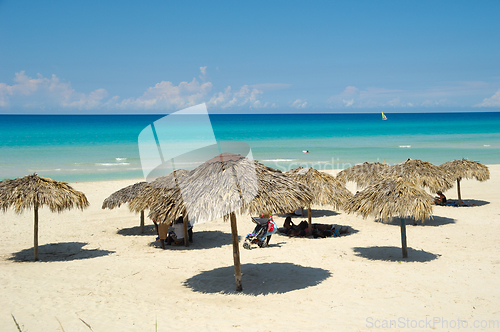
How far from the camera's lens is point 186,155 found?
35969mm

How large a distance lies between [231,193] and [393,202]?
383cm

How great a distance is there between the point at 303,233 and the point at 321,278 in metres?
3.52

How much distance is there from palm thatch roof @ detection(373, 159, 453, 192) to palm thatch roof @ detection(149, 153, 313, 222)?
6.40 meters

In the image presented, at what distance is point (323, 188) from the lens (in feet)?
35.9

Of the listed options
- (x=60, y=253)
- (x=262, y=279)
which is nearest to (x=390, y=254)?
(x=262, y=279)

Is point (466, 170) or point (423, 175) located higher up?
point (466, 170)

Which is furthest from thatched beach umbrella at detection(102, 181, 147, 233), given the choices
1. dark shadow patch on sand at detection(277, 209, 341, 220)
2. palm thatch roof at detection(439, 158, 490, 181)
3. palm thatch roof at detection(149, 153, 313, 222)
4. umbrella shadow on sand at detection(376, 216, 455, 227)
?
palm thatch roof at detection(439, 158, 490, 181)

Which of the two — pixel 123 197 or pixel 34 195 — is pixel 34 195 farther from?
pixel 123 197

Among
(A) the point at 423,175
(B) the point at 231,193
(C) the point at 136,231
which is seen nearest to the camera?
(B) the point at 231,193

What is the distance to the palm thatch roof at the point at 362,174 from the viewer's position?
1352cm

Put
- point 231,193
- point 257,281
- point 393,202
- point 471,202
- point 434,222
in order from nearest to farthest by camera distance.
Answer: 1. point 231,193
2. point 257,281
3. point 393,202
4. point 434,222
5. point 471,202

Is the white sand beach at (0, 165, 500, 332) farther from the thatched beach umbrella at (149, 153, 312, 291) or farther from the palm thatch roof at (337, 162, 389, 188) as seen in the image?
the palm thatch roof at (337, 162, 389, 188)

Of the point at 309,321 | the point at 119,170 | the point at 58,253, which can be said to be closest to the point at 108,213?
the point at 58,253

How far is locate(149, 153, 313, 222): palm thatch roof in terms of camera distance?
578cm
